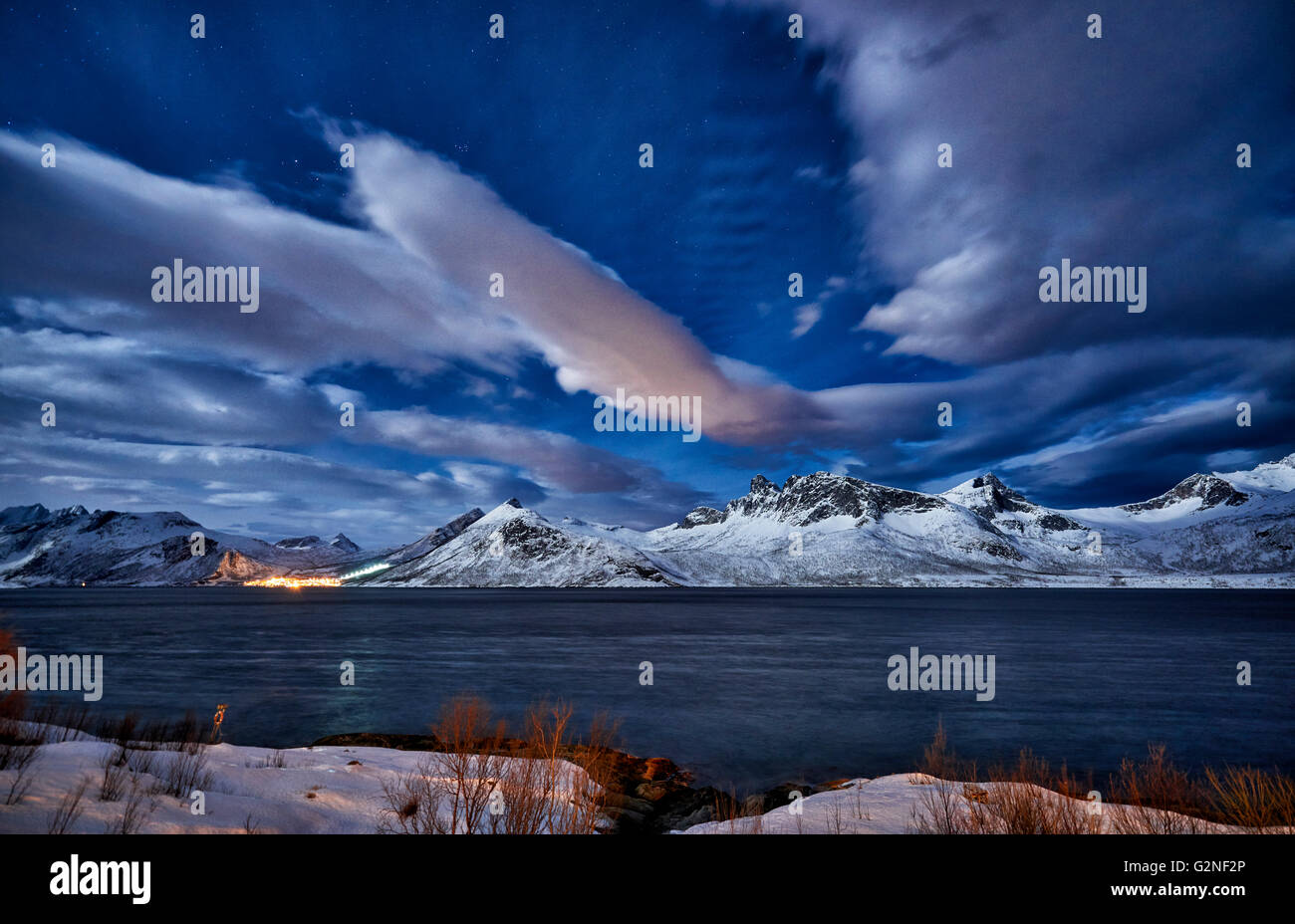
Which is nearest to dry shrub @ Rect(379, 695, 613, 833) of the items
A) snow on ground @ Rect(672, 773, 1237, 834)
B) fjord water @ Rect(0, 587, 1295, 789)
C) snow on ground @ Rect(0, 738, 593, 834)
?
snow on ground @ Rect(0, 738, 593, 834)

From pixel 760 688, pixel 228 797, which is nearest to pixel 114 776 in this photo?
pixel 228 797

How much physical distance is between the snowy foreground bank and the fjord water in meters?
7.69

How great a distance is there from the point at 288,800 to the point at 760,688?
3000 cm

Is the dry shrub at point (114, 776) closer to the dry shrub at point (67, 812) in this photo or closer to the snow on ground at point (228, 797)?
the snow on ground at point (228, 797)

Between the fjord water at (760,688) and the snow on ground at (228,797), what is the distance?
37.5 feet

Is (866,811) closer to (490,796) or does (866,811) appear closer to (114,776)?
(490,796)

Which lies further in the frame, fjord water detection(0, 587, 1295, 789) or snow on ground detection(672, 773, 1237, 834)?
fjord water detection(0, 587, 1295, 789)

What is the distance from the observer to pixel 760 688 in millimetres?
36219

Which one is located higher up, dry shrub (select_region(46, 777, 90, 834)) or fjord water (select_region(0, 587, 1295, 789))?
dry shrub (select_region(46, 777, 90, 834))

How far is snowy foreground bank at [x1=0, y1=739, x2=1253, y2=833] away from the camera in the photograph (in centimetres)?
789

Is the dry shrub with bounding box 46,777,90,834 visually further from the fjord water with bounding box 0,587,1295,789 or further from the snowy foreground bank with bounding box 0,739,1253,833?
the fjord water with bounding box 0,587,1295,789
